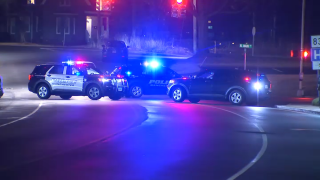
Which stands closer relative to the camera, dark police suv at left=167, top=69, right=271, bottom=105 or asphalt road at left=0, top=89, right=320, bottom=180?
asphalt road at left=0, top=89, right=320, bottom=180

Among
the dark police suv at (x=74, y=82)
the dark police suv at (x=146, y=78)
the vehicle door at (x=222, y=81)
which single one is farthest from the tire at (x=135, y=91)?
the vehicle door at (x=222, y=81)

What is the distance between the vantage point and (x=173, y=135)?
1448cm

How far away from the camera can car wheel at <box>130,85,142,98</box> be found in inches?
1098

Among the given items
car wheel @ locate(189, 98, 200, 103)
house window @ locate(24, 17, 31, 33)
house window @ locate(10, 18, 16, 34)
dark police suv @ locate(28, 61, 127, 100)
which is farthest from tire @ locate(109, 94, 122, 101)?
house window @ locate(24, 17, 31, 33)

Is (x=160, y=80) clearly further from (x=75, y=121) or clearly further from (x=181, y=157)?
(x=181, y=157)

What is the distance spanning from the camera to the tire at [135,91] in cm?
2788

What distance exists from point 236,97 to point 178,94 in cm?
291

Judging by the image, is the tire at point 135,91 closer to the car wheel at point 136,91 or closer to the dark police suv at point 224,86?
the car wheel at point 136,91

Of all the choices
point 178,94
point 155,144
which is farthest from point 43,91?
point 155,144

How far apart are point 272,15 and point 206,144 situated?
67.4 meters

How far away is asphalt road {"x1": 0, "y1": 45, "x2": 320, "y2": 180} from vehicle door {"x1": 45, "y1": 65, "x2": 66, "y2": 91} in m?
3.26

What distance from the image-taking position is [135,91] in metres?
28.0

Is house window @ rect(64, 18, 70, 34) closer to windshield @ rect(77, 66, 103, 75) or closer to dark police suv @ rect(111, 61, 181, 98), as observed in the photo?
dark police suv @ rect(111, 61, 181, 98)

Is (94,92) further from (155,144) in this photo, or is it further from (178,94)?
(155,144)
